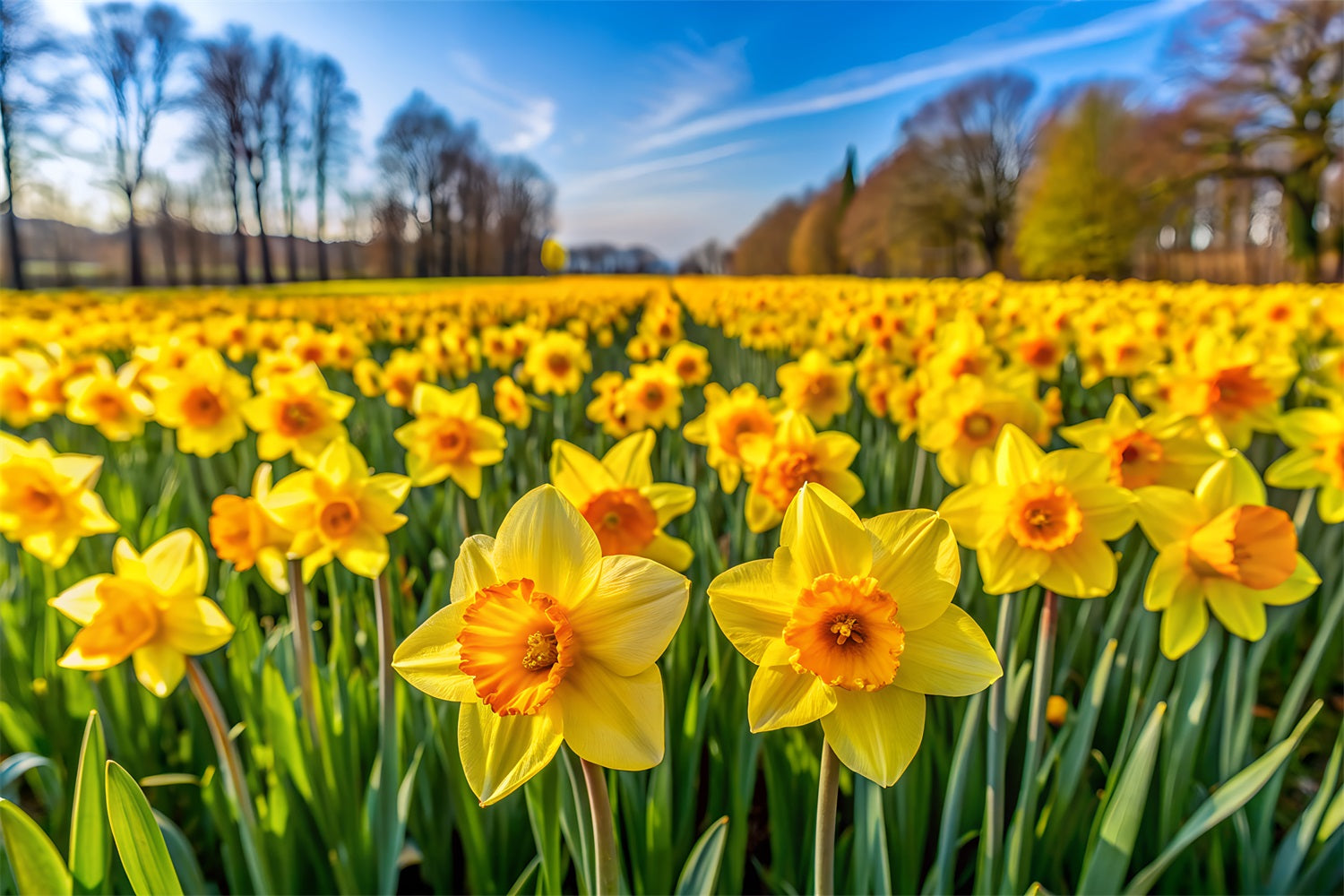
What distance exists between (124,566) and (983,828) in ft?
4.83

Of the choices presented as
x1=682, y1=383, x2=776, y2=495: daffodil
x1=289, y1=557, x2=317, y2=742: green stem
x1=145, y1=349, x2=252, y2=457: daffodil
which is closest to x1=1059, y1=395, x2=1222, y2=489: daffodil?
x1=682, y1=383, x2=776, y2=495: daffodil

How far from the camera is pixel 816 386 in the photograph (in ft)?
8.03

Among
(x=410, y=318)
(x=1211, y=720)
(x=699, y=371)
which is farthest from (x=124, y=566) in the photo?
(x=410, y=318)

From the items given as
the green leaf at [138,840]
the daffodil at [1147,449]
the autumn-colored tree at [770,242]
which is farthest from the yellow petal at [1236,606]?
the autumn-colored tree at [770,242]

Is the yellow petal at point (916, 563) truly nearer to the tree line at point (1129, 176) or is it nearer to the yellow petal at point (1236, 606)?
the yellow petal at point (1236, 606)

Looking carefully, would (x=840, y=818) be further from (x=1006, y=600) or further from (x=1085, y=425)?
(x=1085, y=425)

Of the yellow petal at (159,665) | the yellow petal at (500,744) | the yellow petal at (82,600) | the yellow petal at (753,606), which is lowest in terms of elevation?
the yellow petal at (159,665)

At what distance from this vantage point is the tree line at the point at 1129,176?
17.4 metres

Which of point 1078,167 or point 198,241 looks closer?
point 1078,167

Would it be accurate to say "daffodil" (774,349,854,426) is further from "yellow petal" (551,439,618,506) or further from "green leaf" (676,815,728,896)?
"green leaf" (676,815,728,896)

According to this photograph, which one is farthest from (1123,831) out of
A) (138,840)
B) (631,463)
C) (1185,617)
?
(138,840)

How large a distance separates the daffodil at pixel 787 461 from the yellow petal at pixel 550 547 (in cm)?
74

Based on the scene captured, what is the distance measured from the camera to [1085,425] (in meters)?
1.36

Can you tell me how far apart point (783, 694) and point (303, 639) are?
995 mm
